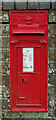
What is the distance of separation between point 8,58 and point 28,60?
389 millimetres

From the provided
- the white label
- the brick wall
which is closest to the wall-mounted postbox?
the white label

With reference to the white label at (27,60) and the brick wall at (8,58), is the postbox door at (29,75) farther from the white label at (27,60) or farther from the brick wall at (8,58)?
the brick wall at (8,58)

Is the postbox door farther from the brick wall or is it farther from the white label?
the brick wall

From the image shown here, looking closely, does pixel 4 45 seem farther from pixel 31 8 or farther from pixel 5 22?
pixel 31 8

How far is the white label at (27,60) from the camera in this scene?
3176 millimetres

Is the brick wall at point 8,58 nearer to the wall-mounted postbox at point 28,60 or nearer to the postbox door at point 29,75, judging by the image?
the wall-mounted postbox at point 28,60

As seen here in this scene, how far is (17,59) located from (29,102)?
2.70 feet

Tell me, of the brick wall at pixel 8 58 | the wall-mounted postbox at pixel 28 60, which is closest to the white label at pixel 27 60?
the wall-mounted postbox at pixel 28 60

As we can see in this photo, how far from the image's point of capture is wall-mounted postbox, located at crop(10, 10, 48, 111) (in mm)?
3129

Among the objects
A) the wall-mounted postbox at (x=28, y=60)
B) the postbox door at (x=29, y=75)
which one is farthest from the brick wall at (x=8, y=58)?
the postbox door at (x=29, y=75)

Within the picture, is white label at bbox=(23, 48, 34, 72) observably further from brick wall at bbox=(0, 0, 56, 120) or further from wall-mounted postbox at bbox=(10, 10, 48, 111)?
brick wall at bbox=(0, 0, 56, 120)

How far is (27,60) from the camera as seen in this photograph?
3.20 m

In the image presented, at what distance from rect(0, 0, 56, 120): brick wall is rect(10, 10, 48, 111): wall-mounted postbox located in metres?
0.11

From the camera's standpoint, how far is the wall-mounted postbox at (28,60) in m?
3.13
